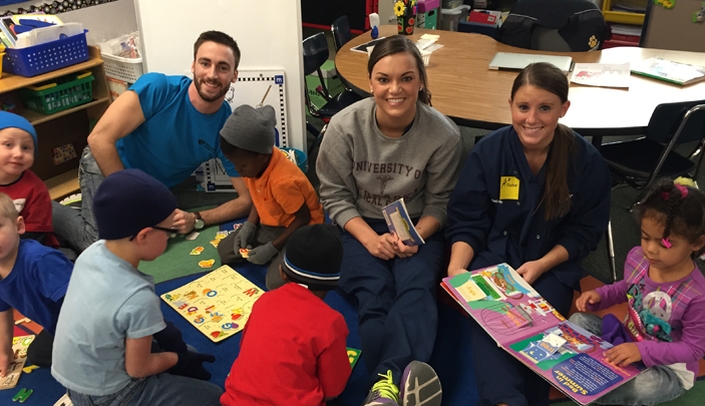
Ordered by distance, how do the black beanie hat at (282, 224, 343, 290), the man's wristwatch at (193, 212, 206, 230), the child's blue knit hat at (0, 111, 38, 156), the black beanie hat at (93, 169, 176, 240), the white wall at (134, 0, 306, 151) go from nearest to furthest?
the black beanie hat at (93, 169, 176, 240) < the black beanie hat at (282, 224, 343, 290) < the child's blue knit hat at (0, 111, 38, 156) < the man's wristwatch at (193, 212, 206, 230) < the white wall at (134, 0, 306, 151)

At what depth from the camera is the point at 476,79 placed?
2.89 meters

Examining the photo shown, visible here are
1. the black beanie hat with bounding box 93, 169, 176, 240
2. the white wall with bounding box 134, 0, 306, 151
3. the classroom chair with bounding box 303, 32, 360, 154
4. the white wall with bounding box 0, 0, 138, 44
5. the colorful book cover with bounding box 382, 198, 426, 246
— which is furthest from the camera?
the white wall with bounding box 0, 0, 138, 44

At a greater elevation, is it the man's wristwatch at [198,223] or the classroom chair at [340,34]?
the classroom chair at [340,34]

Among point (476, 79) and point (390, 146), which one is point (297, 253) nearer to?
point (390, 146)

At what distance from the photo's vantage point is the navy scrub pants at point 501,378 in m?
1.76

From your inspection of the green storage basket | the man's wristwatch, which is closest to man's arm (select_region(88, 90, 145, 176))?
the man's wristwatch

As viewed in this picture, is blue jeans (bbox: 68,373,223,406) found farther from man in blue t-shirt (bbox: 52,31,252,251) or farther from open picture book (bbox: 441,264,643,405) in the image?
man in blue t-shirt (bbox: 52,31,252,251)

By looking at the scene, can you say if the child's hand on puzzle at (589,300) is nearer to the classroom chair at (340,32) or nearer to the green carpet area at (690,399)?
the green carpet area at (690,399)

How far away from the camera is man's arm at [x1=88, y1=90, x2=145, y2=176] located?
269 cm

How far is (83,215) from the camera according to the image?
276cm

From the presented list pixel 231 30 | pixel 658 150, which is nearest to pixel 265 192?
pixel 231 30

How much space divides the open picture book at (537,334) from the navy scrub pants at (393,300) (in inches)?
5.7

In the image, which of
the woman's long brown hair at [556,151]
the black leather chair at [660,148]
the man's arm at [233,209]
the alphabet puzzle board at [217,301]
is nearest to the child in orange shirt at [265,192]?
the alphabet puzzle board at [217,301]

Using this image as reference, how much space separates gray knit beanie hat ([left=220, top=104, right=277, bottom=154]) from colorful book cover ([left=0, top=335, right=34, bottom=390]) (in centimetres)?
113
